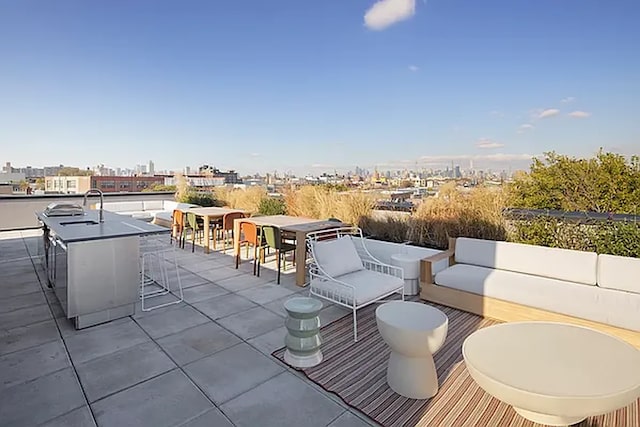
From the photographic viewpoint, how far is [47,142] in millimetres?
11484

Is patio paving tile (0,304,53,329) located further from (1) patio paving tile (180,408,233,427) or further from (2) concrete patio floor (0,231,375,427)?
(1) patio paving tile (180,408,233,427)

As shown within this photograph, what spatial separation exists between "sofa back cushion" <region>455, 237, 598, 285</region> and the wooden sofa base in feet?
2.02

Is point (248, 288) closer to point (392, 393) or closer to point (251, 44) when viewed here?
point (392, 393)

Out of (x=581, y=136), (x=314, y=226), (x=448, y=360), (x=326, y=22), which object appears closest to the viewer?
(x=448, y=360)

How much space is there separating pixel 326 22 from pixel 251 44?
209 cm

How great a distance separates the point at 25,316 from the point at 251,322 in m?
2.28

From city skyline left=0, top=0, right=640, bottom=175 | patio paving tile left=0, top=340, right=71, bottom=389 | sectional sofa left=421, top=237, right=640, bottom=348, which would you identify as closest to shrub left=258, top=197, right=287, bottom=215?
sectional sofa left=421, top=237, right=640, bottom=348

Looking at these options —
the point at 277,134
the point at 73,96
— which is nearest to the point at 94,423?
the point at 73,96

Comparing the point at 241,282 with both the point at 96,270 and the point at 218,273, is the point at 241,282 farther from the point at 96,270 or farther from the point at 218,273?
the point at 96,270

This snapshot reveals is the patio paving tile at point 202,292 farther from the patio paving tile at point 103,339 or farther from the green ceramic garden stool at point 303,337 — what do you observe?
the green ceramic garden stool at point 303,337

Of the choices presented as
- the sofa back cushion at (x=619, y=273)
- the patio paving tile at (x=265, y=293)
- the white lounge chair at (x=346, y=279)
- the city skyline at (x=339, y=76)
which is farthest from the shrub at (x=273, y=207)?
the sofa back cushion at (x=619, y=273)

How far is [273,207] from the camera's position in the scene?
7266 mm

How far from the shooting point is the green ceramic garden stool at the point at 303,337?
248cm

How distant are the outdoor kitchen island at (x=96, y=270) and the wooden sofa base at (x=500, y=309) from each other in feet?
10.0
